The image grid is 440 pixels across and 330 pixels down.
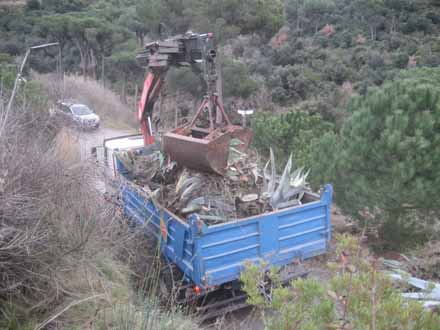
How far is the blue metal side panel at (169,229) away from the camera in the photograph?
479 centimetres

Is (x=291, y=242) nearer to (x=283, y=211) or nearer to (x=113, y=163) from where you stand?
(x=283, y=211)

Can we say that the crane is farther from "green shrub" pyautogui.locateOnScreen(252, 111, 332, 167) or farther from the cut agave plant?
"green shrub" pyautogui.locateOnScreen(252, 111, 332, 167)

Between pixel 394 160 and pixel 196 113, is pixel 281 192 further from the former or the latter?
pixel 394 160

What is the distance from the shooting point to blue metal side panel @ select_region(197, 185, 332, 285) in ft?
15.6

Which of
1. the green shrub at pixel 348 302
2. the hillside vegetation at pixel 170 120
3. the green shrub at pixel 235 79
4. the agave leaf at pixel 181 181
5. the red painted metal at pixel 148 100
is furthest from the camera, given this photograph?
the green shrub at pixel 235 79

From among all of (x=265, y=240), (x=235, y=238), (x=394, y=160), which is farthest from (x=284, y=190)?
(x=394, y=160)

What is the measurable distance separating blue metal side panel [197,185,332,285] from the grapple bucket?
0.84m

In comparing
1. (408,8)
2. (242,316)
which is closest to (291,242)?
(242,316)

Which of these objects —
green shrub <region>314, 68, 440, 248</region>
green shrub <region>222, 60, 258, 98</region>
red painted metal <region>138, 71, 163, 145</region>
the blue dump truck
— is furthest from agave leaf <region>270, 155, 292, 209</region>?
green shrub <region>222, 60, 258, 98</region>

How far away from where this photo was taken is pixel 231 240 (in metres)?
4.85

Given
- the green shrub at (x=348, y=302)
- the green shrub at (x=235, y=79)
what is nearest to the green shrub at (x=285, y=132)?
the green shrub at (x=235, y=79)

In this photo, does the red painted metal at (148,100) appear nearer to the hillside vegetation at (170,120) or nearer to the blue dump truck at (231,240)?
the hillside vegetation at (170,120)

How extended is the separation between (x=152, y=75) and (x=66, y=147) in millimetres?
2620

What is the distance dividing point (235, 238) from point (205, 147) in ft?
3.49
